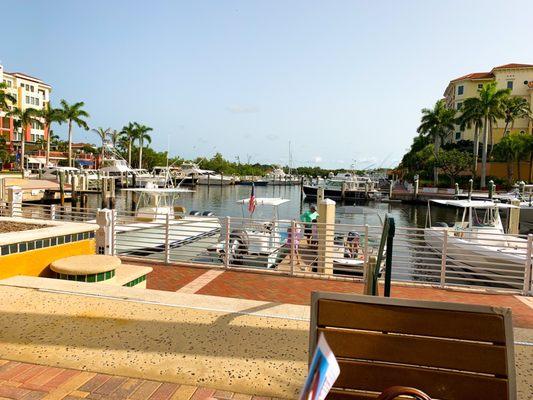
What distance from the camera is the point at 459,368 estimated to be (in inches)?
80.6

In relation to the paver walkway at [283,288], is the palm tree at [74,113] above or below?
above

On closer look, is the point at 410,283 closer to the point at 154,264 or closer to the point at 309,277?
the point at 309,277

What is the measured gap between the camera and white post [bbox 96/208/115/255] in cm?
973

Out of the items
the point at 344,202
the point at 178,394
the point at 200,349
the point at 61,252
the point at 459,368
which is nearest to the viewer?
the point at 459,368

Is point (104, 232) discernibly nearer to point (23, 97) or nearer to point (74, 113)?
point (74, 113)

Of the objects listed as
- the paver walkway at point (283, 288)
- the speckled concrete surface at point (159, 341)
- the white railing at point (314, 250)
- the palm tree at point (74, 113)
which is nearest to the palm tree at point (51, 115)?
Result: the palm tree at point (74, 113)

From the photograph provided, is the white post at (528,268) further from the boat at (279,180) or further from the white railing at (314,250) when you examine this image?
the boat at (279,180)

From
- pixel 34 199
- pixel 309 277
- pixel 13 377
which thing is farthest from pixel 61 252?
pixel 34 199

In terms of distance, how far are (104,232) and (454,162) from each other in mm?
56318

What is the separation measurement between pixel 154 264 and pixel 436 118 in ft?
217

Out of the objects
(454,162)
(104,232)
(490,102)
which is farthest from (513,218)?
(490,102)

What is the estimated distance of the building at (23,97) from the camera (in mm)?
76312

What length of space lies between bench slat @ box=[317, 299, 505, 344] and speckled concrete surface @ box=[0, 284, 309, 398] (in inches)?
46.8

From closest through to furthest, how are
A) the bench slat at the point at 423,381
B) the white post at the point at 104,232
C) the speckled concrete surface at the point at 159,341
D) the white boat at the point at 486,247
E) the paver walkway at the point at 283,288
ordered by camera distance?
the bench slat at the point at 423,381, the speckled concrete surface at the point at 159,341, the paver walkway at the point at 283,288, the white post at the point at 104,232, the white boat at the point at 486,247
